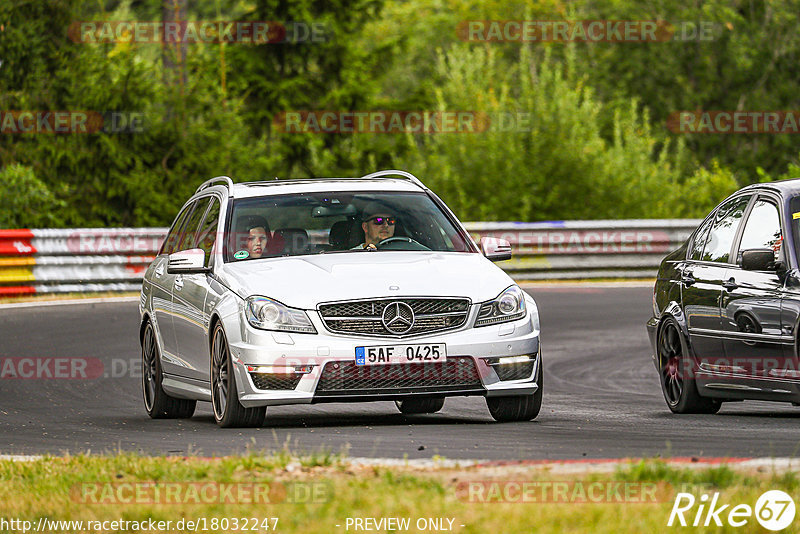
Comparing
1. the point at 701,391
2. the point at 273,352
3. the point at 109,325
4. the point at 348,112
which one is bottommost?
the point at 348,112

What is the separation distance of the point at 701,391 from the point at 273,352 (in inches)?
128

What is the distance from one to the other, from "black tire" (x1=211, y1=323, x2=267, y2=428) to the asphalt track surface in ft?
0.44

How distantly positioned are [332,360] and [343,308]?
1.13 ft

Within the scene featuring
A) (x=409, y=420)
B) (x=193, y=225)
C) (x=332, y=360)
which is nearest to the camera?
(x=332, y=360)

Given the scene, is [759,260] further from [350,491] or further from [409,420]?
[350,491]

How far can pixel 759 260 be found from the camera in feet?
33.7

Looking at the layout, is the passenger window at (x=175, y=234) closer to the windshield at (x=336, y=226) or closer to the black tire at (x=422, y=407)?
the windshield at (x=336, y=226)

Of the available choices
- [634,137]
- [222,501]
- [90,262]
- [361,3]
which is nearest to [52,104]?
[90,262]

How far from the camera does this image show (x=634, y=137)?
33781 mm

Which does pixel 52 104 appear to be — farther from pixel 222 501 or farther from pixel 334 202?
pixel 222 501

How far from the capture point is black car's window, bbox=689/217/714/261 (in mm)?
11750

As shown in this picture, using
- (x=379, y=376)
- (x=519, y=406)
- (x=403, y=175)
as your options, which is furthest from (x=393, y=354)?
(x=403, y=175)

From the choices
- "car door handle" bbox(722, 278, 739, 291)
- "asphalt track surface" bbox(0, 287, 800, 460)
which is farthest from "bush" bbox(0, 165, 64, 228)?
"car door handle" bbox(722, 278, 739, 291)

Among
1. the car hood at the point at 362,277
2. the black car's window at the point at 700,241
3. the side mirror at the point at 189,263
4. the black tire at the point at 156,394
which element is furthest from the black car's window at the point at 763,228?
the black tire at the point at 156,394
